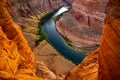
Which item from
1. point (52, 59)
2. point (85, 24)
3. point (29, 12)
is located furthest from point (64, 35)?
point (29, 12)

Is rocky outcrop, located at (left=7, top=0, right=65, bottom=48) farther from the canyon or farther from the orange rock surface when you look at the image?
the orange rock surface

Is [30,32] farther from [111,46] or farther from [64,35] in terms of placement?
[111,46]

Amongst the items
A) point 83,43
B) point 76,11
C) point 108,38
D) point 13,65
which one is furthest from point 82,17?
point 108,38

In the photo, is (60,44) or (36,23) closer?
(60,44)

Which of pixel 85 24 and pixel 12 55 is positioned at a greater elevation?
pixel 12 55

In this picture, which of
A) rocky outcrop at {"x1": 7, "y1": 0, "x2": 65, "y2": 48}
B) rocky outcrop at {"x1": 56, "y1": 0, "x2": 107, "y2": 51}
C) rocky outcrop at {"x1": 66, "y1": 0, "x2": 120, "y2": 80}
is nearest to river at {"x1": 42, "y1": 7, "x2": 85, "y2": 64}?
rocky outcrop at {"x1": 56, "y1": 0, "x2": 107, "y2": 51}
